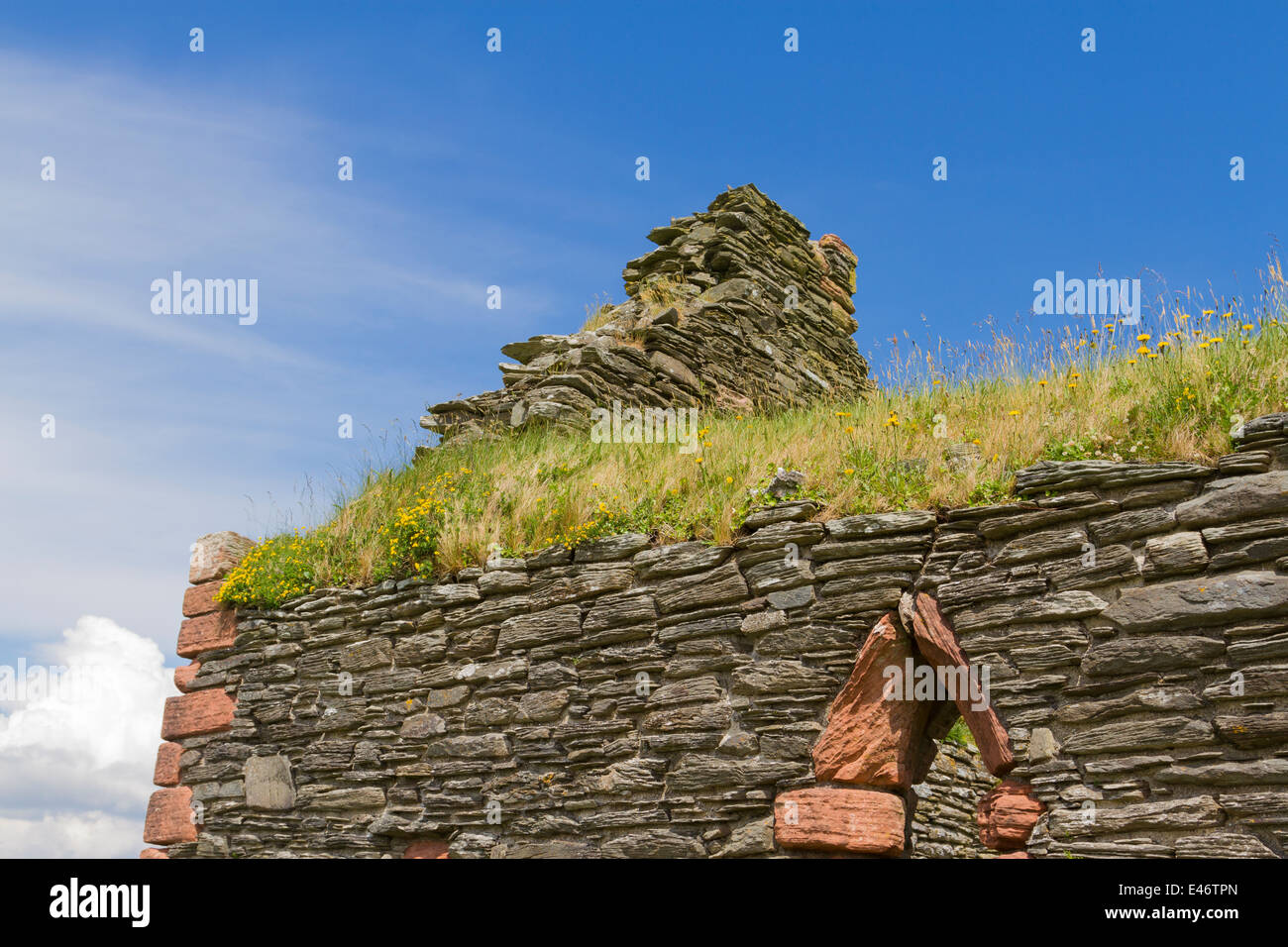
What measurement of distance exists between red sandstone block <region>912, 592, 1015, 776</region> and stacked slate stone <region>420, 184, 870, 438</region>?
15.2 ft

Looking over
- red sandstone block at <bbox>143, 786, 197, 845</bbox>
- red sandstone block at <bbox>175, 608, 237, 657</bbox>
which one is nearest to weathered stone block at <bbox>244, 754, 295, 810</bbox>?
red sandstone block at <bbox>143, 786, 197, 845</bbox>

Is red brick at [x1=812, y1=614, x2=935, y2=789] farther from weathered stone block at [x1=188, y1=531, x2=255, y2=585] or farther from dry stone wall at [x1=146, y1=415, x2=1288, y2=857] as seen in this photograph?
weathered stone block at [x1=188, y1=531, x2=255, y2=585]

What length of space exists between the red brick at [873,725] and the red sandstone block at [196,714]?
554 cm

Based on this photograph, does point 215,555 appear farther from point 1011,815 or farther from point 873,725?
point 1011,815

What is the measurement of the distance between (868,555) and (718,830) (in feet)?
6.51

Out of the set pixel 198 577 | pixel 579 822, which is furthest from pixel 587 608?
pixel 198 577

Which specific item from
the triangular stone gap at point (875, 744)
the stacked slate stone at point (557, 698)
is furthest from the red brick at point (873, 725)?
the stacked slate stone at point (557, 698)

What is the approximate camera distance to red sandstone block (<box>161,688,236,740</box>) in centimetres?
916

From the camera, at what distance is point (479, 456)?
9.55 m

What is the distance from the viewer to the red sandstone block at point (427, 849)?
7688 mm

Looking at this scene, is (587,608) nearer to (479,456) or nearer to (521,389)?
(479,456)

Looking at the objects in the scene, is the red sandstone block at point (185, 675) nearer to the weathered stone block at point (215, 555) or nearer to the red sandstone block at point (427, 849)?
the weathered stone block at point (215, 555)

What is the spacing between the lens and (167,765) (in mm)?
9320

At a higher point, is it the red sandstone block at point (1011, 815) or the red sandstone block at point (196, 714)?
the red sandstone block at point (196, 714)
